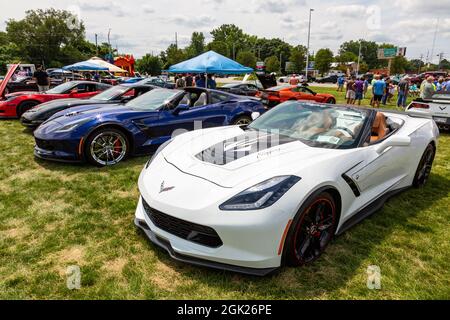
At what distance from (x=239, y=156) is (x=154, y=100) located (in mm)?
3350

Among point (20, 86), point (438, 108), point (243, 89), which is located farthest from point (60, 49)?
point (438, 108)

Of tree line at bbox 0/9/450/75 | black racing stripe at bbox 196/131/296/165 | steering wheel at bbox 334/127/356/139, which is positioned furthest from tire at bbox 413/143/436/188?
tree line at bbox 0/9/450/75

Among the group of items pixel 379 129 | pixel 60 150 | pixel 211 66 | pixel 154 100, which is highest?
pixel 211 66

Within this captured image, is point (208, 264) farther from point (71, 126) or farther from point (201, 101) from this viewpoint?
point (201, 101)

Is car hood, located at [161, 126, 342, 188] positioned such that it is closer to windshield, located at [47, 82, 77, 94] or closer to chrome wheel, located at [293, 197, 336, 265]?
chrome wheel, located at [293, 197, 336, 265]

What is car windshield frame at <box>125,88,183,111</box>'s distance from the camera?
218 inches

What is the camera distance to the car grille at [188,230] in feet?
7.48

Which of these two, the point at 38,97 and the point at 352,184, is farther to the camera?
the point at 38,97

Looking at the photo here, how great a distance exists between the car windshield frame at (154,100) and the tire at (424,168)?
156 inches

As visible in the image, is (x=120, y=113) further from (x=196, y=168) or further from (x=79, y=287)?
(x=79, y=287)

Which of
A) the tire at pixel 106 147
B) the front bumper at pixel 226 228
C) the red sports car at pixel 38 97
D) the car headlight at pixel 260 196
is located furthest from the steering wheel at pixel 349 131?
the red sports car at pixel 38 97

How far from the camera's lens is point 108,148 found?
504 cm

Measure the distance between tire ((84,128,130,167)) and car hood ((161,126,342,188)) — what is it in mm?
1850
